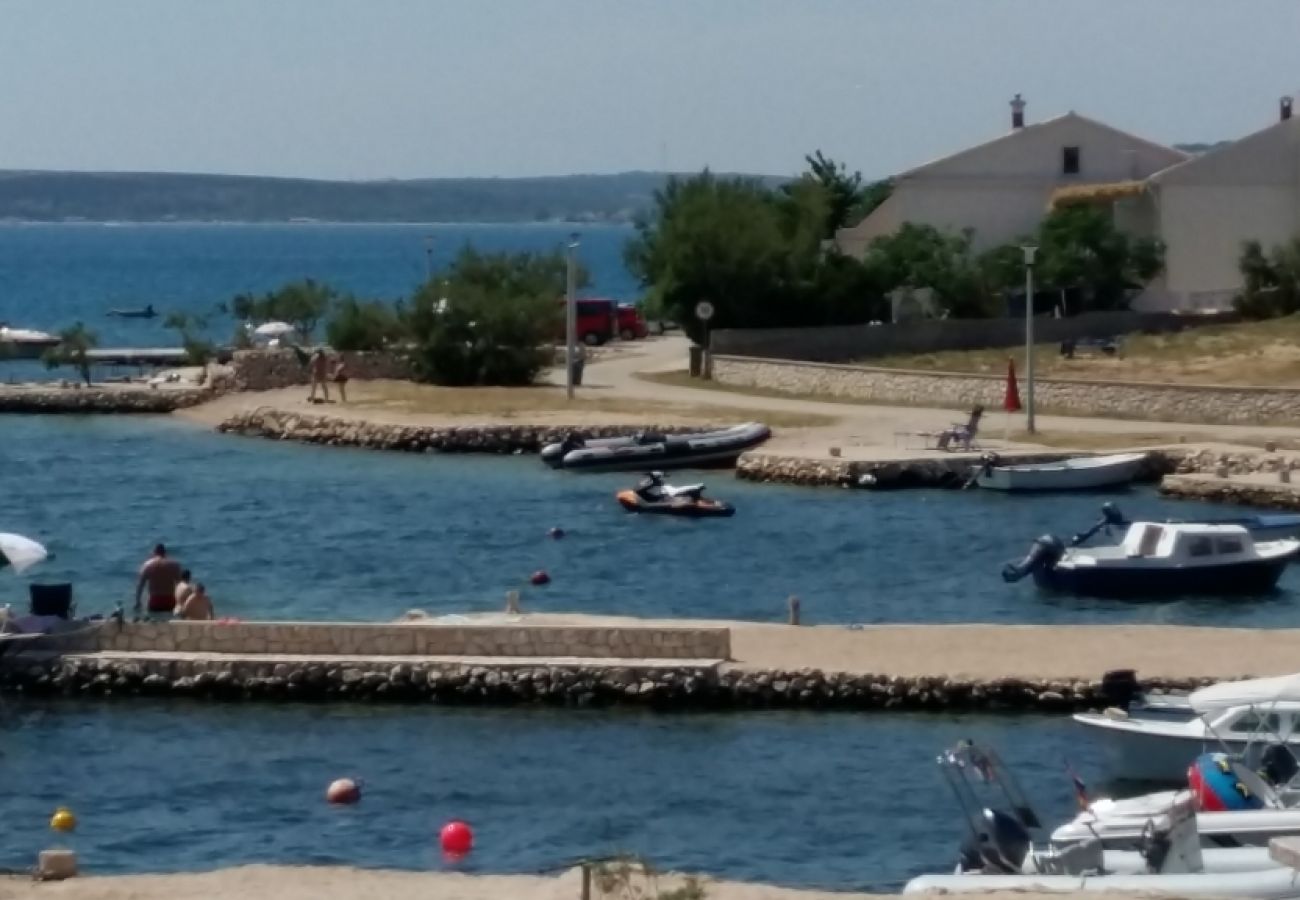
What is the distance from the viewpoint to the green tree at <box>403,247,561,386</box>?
227ft

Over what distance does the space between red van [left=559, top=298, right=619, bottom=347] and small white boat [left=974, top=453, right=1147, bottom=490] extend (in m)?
30.3

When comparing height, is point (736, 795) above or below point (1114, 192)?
below

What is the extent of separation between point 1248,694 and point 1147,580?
14.1m

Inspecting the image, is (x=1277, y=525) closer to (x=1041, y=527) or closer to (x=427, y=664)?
(x=1041, y=527)

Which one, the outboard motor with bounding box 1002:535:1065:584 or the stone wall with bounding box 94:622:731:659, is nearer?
the stone wall with bounding box 94:622:731:659

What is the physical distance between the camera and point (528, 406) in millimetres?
64812

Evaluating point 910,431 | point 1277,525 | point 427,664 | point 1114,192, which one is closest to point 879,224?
point 1114,192

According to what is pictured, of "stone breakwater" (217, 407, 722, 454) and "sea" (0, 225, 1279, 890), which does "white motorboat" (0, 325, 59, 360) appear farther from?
"stone breakwater" (217, 407, 722, 454)

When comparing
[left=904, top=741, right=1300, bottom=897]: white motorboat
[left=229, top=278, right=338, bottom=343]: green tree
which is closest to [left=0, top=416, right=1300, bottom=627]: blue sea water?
[left=904, top=741, right=1300, bottom=897]: white motorboat

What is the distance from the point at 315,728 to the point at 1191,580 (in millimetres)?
15257

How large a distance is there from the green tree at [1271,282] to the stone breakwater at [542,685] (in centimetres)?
4523

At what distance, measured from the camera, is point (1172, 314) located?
72.7 meters

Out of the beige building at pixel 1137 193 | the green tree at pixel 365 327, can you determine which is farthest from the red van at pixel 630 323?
the green tree at pixel 365 327

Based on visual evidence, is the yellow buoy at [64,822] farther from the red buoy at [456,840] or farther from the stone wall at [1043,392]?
the stone wall at [1043,392]
